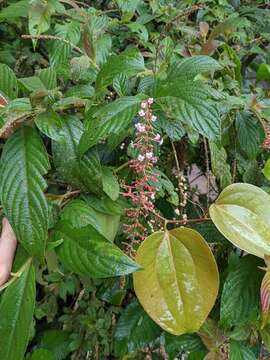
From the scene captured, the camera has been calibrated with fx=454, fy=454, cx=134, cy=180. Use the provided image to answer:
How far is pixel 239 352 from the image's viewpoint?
2.39ft

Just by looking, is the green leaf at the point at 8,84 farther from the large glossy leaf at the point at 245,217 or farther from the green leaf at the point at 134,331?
the green leaf at the point at 134,331

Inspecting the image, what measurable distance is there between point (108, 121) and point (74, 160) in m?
0.07

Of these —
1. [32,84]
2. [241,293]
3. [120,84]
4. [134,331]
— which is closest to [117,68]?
[120,84]

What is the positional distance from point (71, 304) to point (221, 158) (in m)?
0.82

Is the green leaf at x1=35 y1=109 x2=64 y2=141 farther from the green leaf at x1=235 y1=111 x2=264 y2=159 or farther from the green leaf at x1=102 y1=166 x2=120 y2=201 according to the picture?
the green leaf at x1=235 y1=111 x2=264 y2=159

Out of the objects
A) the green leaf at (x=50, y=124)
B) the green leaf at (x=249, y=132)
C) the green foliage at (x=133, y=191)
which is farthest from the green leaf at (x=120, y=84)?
the green leaf at (x=249, y=132)

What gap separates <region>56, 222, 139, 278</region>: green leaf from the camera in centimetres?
51

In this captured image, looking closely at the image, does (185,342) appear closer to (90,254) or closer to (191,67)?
(90,254)

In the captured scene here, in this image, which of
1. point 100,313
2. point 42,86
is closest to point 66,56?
point 42,86

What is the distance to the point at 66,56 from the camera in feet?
2.31

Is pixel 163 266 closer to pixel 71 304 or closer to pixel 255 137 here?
pixel 255 137

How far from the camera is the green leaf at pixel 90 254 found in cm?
51

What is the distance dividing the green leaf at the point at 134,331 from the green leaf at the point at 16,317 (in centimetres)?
33

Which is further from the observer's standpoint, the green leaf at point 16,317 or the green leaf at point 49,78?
the green leaf at point 49,78
